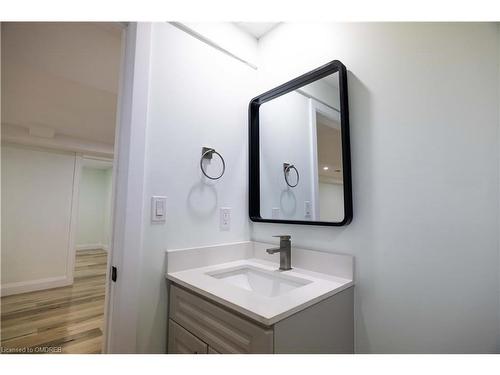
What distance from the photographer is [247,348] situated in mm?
770

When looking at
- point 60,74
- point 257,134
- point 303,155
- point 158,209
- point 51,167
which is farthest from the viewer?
point 51,167

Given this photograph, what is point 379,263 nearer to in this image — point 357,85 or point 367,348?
point 367,348

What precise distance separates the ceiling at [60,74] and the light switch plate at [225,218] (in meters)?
1.10

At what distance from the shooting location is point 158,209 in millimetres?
1119

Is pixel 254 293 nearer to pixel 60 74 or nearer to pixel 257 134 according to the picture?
pixel 257 134

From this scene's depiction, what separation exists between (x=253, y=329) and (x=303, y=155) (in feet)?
3.16

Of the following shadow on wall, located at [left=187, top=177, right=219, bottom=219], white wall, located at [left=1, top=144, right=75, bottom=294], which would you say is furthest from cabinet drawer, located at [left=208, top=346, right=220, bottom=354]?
white wall, located at [left=1, top=144, right=75, bottom=294]

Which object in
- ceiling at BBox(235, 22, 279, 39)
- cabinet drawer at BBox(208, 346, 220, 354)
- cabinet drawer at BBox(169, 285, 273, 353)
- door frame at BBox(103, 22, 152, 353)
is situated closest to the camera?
cabinet drawer at BBox(169, 285, 273, 353)

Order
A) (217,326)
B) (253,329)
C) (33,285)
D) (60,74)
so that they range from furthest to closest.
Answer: (33,285), (60,74), (217,326), (253,329)

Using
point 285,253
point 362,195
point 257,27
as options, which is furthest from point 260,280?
point 257,27

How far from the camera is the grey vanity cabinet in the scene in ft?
2.46

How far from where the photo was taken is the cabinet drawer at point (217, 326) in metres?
0.74

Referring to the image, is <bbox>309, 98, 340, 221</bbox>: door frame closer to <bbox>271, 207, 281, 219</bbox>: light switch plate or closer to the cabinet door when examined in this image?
<bbox>271, 207, 281, 219</bbox>: light switch plate
